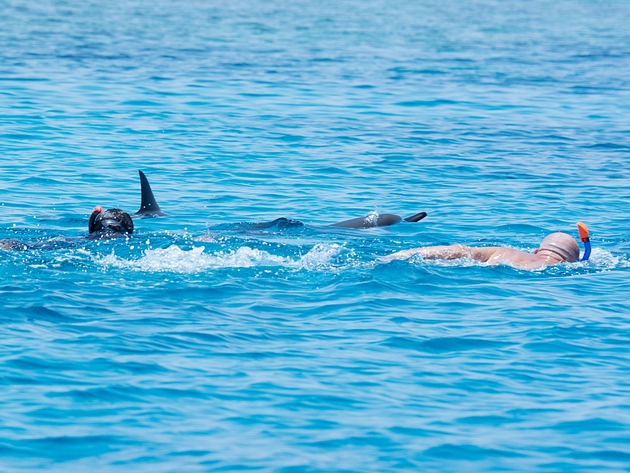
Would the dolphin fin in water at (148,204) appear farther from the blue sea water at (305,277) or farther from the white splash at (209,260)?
the white splash at (209,260)

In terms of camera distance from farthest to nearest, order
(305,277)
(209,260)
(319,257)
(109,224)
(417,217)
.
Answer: (417,217)
(109,224)
(319,257)
(209,260)
(305,277)

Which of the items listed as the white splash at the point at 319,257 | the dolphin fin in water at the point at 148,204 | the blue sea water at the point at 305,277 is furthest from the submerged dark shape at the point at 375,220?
the dolphin fin in water at the point at 148,204

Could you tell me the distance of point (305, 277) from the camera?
1358 centimetres

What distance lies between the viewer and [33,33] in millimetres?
43969

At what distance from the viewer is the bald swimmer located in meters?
14.4

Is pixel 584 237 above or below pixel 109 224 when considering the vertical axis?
below

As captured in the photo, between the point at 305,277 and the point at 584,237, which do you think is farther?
the point at 584,237

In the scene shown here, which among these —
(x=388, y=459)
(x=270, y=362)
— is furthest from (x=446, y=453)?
(x=270, y=362)

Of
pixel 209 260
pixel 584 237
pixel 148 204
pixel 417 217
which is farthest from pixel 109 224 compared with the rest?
pixel 584 237

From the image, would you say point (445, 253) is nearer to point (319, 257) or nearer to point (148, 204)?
point (319, 257)

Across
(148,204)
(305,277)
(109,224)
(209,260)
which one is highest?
(109,224)

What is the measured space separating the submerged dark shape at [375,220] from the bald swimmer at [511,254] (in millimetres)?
2574

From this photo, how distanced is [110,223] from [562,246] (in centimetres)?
624

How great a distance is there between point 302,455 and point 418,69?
3012 cm
